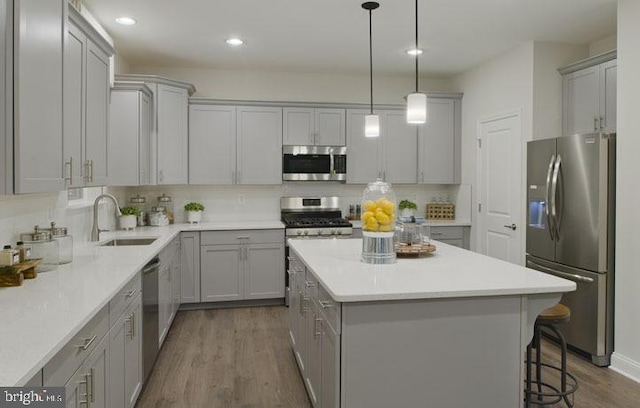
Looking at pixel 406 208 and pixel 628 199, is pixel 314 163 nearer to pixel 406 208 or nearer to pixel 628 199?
pixel 406 208

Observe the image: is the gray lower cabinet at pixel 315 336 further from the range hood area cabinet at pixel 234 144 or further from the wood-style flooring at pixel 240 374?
the range hood area cabinet at pixel 234 144

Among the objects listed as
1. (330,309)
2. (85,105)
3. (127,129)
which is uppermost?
(127,129)

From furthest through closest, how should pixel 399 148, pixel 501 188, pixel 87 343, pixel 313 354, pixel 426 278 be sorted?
pixel 399 148
pixel 501 188
pixel 313 354
pixel 426 278
pixel 87 343

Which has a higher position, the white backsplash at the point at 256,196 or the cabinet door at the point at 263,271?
the white backsplash at the point at 256,196

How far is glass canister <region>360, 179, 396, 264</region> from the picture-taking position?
2.44 metres

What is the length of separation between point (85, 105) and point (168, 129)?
7.41 ft

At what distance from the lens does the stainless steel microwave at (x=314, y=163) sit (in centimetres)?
536

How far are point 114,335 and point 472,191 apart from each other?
4.32 meters

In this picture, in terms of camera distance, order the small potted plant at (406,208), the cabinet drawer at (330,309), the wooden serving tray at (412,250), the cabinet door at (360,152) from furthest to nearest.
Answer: the small potted plant at (406,208) → the cabinet door at (360,152) → the wooden serving tray at (412,250) → the cabinet drawer at (330,309)

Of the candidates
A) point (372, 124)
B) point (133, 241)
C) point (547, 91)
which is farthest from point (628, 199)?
point (133, 241)

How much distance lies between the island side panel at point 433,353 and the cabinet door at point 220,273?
316 centimetres

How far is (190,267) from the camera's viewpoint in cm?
485

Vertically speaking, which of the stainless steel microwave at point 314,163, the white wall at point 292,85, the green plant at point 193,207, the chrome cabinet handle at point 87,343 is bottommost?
the chrome cabinet handle at point 87,343

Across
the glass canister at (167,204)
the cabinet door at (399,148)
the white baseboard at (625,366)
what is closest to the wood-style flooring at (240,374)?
the white baseboard at (625,366)
